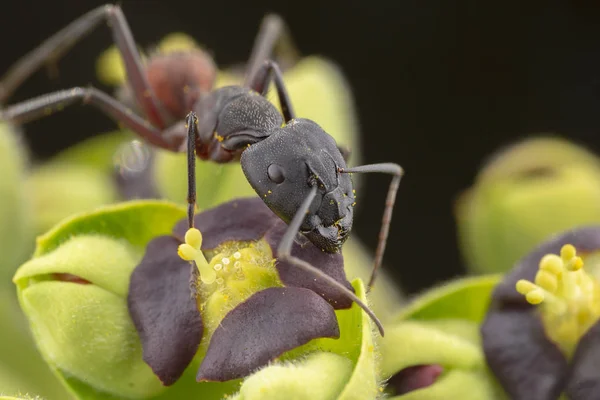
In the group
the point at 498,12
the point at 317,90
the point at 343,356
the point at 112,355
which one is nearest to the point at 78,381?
the point at 112,355

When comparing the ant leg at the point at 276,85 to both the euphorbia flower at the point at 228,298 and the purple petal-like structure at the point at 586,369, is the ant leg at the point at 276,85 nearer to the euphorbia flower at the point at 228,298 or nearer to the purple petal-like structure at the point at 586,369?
the euphorbia flower at the point at 228,298

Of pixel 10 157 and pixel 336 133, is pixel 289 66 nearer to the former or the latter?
pixel 336 133

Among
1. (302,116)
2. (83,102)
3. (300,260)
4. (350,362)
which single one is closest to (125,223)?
(300,260)

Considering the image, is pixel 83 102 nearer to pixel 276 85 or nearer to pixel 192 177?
pixel 276 85

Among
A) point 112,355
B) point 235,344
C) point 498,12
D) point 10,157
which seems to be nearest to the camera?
point 235,344

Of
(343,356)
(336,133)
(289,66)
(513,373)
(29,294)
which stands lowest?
(513,373)

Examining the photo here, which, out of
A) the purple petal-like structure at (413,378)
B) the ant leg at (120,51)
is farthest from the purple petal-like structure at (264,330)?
the ant leg at (120,51)

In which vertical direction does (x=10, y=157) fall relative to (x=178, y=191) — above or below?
above
